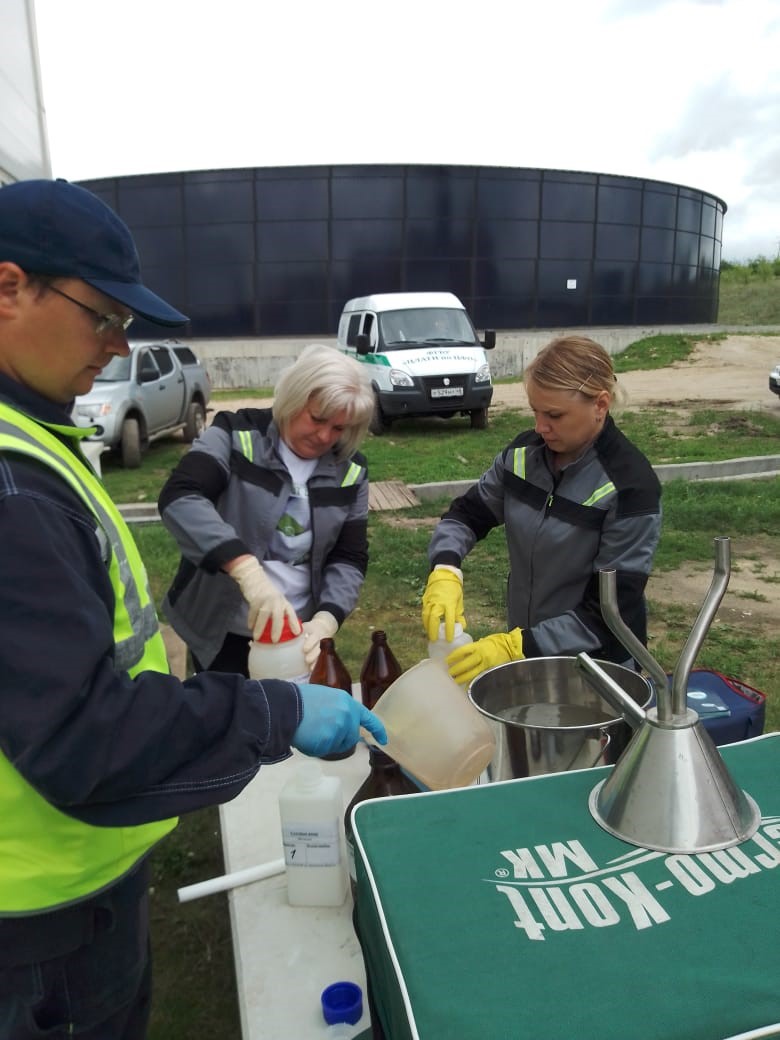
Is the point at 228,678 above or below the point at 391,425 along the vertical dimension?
above

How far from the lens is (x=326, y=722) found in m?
1.36

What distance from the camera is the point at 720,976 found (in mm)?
875

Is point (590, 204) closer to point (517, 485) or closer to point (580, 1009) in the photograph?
point (517, 485)

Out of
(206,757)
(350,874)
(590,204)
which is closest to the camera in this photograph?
(206,757)

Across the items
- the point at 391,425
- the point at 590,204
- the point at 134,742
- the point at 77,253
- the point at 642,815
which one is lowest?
the point at 391,425

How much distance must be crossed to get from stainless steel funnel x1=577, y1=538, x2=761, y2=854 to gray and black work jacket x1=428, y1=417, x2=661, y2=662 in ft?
2.94

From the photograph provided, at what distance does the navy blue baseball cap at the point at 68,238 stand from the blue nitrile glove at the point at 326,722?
72cm

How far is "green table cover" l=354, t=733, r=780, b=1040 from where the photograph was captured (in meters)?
0.85

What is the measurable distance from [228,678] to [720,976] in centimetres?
75

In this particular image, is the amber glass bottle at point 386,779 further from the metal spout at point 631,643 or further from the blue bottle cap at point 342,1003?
the metal spout at point 631,643

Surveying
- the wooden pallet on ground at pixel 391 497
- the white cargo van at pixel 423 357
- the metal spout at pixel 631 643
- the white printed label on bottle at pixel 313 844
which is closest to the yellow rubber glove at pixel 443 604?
the white printed label on bottle at pixel 313 844

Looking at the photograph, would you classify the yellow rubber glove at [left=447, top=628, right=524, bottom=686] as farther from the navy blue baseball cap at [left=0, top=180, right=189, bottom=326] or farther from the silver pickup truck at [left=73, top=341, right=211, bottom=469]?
the silver pickup truck at [left=73, top=341, right=211, bottom=469]

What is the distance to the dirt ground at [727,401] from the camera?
232 inches

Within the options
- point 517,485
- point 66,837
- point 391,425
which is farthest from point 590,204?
point 66,837
